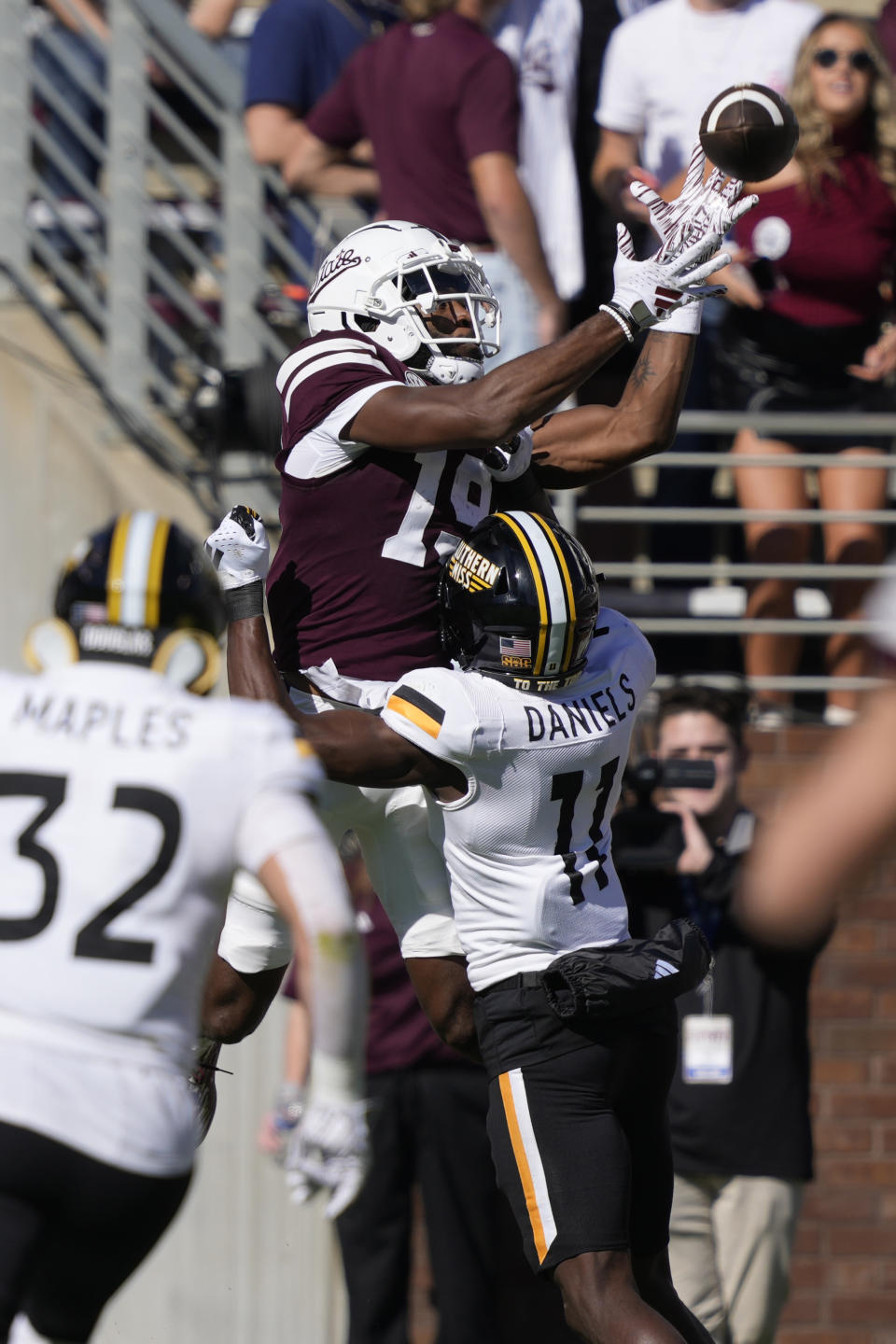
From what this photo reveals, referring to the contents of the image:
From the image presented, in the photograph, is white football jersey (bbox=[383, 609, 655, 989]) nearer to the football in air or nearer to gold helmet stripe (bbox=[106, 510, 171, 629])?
gold helmet stripe (bbox=[106, 510, 171, 629])

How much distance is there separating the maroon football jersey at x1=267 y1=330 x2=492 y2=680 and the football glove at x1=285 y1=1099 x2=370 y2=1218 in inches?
55.0

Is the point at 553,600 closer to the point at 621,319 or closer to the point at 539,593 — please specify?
the point at 539,593

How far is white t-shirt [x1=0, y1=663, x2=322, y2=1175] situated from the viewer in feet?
10.9

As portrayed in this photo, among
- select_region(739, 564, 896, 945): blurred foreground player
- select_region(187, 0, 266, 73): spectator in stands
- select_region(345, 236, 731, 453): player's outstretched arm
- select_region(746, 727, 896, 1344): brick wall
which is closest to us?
select_region(739, 564, 896, 945): blurred foreground player

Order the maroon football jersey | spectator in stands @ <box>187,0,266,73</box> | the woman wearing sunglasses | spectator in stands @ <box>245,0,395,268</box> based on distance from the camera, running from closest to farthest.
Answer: the maroon football jersey < the woman wearing sunglasses < spectator in stands @ <box>245,0,395,268</box> < spectator in stands @ <box>187,0,266,73</box>

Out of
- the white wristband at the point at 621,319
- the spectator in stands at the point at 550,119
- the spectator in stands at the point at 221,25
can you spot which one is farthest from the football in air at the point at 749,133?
the spectator in stands at the point at 221,25

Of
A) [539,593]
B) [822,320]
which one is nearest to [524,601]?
[539,593]

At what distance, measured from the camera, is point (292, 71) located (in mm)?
6949

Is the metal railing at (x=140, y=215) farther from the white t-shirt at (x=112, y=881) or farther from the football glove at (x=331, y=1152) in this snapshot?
the football glove at (x=331, y=1152)

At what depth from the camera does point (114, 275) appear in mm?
7215

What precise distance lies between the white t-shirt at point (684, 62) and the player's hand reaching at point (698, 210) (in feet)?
7.93

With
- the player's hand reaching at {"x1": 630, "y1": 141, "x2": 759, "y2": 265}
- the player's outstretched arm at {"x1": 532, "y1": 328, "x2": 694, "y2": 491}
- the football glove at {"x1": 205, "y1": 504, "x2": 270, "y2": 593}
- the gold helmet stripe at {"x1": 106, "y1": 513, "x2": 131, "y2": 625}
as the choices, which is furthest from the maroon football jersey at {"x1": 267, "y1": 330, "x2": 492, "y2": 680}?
the gold helmet stripe at {"x1": 106, "y1": 513, "x2": 131, "y2": 625}

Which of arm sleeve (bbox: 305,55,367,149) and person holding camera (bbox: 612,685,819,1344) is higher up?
arm sleeve (bbox: 305,55,367,149)

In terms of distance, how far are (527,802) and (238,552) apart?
0.82 metres
